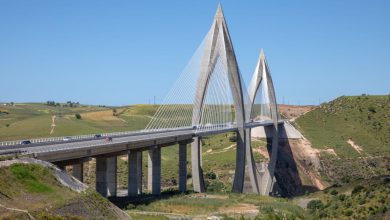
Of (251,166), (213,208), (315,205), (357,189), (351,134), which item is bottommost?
(315,205)

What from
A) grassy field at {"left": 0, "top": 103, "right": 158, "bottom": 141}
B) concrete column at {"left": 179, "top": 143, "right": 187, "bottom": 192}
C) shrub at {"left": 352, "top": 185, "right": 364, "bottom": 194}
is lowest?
shrub at {"left": 352, "top": 185, "right": 364, "bottom": 194}

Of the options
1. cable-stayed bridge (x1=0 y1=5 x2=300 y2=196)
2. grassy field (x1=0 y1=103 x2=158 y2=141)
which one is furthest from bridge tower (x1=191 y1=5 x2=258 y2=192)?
grassy field (x1=0 y1=103 x2=158 y2=141)

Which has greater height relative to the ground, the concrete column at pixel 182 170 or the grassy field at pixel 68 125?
the grassy field at pixel 68 125

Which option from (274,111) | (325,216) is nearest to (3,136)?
(274,111)

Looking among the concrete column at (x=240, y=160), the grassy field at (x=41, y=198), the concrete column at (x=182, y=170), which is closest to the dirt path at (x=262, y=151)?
the concrete column at (x=240, y=160)

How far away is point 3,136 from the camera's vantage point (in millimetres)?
92688

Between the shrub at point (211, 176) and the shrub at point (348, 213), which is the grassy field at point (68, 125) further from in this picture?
the shrub at point (348, 213)

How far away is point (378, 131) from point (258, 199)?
6545cm

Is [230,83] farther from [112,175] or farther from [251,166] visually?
[112,175]

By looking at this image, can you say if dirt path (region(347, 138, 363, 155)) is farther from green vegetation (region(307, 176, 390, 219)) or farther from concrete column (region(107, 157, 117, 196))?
concrete column (region(107, 157, 117, 196))

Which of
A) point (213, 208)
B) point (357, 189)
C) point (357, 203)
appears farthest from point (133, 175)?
point (357, 189)

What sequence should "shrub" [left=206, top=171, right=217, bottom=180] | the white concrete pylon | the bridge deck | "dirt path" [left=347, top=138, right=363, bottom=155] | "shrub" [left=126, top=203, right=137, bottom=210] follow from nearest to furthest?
1. the bridge deck
2. "shrub" [left=126, top=203, right=137, bottom=210]
3. the white concrete pylon
4. "shrub" [left=206, top=171, right=217, bottom=180]
5. "dirt path" [left=347, top=138, right=363, bottom=155]

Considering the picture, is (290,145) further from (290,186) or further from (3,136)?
(3,136)

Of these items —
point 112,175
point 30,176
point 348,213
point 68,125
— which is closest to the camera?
point 30,176
